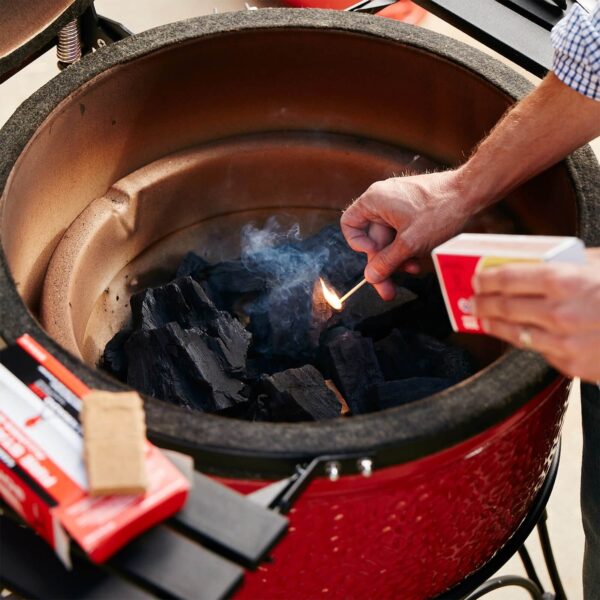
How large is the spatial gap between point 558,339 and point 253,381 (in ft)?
2.17

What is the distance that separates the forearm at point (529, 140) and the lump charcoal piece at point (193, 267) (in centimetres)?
53

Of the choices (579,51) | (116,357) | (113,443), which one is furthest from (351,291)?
(113,443)

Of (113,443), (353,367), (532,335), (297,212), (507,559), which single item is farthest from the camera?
(297,212)

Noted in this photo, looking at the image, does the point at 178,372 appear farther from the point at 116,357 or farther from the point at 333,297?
the point at 333,297

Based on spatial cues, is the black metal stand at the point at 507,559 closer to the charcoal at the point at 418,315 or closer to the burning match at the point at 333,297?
the charcoal at the point at 418,315

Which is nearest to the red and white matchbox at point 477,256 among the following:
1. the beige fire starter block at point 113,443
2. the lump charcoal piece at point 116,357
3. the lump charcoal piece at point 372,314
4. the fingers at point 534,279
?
the fingers at point 534,279

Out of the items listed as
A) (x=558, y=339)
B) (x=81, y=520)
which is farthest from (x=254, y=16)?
(x=81, y=520)

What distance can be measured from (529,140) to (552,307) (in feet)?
1.65

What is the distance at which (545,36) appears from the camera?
5.45 ft

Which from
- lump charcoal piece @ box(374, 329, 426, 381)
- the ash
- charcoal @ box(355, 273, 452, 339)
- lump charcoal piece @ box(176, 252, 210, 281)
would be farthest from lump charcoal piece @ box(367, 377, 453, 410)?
lump charcoal piece @ box(176, 252, 210, 281)

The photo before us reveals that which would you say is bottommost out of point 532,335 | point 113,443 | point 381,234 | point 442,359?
point 442,359

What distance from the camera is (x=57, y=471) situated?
81 cm

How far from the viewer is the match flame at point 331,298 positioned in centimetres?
151

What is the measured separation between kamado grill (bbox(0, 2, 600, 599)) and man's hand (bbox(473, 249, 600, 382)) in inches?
4.9
